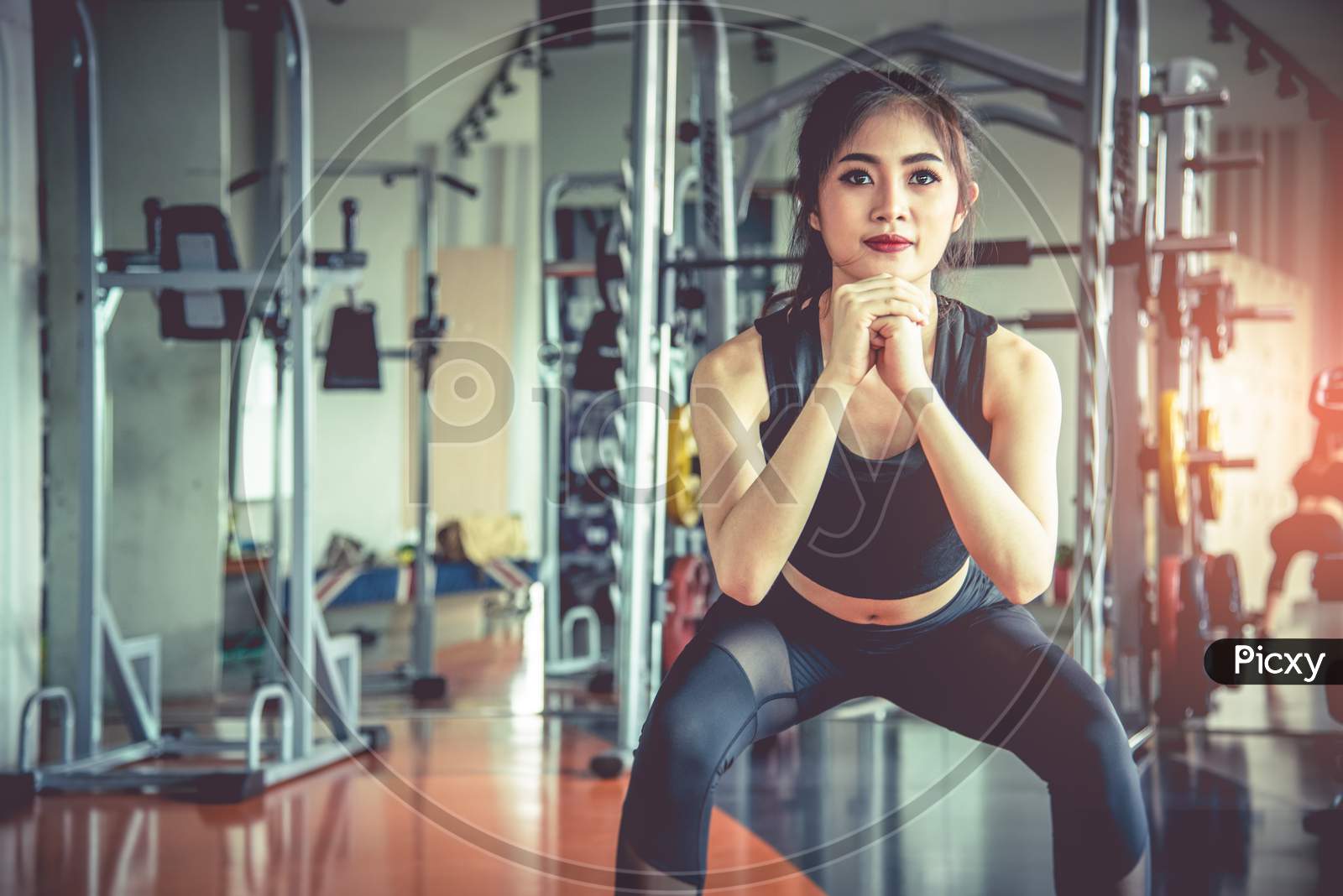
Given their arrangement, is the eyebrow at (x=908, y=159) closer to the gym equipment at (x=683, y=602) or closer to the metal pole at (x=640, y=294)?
the gym equipment at (x=683, y=602)

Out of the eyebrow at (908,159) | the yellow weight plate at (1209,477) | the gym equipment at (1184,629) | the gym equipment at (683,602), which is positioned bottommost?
the gym equipment at (1184,629)

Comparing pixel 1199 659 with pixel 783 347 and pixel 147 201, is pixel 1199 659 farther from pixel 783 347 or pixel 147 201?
pixel 147 201

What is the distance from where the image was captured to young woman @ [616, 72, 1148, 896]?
945 mm

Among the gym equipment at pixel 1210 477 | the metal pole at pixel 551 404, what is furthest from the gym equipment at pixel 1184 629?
the metal pole at pixel 551 404

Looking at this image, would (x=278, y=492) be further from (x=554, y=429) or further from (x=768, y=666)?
(x=768, y=666)

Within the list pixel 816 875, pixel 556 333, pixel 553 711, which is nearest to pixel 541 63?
pixel 556 333

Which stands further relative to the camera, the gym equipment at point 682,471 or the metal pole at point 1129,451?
the metal pole at point 1129,451

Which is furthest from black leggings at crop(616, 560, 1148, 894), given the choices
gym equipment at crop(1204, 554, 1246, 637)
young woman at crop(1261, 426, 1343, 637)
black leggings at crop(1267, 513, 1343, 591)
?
gym equipment at crop(1204, 554, 1246, 637)

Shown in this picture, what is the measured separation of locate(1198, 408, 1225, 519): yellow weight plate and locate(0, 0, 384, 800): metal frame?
8.06 feet

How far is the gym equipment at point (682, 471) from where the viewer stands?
1.54 meters

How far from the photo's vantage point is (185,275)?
289 cm

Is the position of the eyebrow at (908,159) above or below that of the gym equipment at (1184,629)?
above

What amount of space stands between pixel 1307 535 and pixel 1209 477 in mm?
408

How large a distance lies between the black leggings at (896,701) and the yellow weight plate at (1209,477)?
2.64 meters
